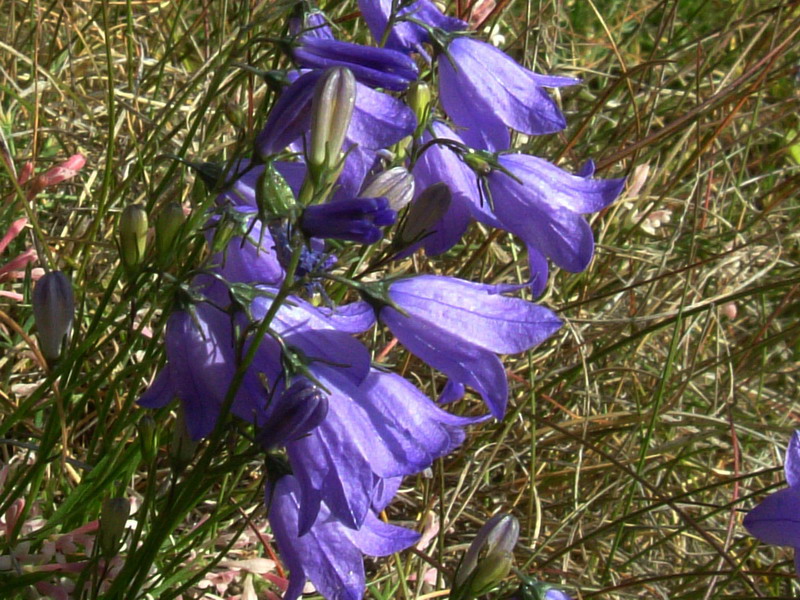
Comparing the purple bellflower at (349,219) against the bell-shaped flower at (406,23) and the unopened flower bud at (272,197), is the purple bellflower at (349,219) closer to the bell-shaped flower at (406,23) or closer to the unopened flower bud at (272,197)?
the unopened flower bud at (272,197)

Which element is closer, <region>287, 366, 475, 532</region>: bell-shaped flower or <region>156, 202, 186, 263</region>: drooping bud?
<region>287, 366, 475, 532</region>: bell-shaped flower

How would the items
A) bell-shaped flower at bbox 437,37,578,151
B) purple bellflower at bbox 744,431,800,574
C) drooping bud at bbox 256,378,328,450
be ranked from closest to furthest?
1. drooping bud at bbox 256,378,328,450
2. purple bellflower at bbox 744,431,800,574
3. bell-shaped flower at bbox 437,37,578,151

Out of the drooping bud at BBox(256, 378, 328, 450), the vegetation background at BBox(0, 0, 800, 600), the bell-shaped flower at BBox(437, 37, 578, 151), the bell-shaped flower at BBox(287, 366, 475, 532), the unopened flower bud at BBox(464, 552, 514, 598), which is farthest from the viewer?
the vegetation background at BBox(0, 0, 800, 600)

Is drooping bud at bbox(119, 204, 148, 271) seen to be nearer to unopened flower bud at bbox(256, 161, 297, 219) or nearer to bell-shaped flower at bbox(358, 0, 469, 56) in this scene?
unopened flower bud at bbox(256, 161, 297, 219)

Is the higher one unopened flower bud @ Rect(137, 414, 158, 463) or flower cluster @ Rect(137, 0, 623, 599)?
flower cluster @ Rect(137, 0, 623, 599)

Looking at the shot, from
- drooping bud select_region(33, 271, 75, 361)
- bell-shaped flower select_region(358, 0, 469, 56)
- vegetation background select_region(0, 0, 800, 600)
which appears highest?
bell-shaped flower select_region(358, 0, 469, 56)

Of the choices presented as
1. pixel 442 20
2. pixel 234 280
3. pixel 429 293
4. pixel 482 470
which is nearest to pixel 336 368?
pixel 429 293

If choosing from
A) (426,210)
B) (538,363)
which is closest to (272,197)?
(426,210)

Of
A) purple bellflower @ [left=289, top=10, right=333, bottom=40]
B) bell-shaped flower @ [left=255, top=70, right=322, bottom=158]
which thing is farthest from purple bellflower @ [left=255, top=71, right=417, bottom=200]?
purple bellflower @ [left=289, top=10, right=333, bottom=40]

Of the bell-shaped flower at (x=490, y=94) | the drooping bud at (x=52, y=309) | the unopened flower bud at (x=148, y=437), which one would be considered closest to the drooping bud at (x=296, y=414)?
the unopened flower bud at (x=148, y=437)
